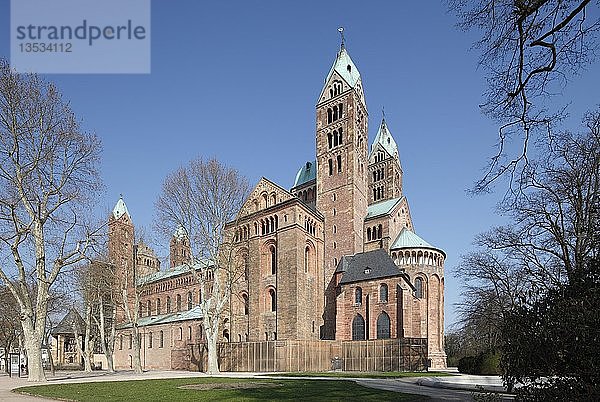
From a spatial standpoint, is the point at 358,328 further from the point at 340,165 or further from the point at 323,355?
the point at 340,165

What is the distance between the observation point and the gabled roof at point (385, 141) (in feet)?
252

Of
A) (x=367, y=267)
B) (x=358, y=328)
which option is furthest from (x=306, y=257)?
(x=358, y=328)

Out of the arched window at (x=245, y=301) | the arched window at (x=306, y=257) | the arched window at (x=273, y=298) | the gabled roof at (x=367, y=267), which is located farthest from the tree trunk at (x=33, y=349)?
A: the gabled roof at (x=367, y=267)

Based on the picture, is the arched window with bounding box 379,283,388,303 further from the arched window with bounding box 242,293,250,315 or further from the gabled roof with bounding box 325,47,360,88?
the gabled roof with bounding box 325,47,360,88

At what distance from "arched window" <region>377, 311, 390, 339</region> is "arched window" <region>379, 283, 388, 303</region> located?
1.18m

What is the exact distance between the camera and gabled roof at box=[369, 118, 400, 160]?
76.9 meters

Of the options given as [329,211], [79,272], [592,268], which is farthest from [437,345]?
[592,268]

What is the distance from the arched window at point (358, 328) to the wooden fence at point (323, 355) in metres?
2.88

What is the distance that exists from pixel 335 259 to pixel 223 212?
21.1m

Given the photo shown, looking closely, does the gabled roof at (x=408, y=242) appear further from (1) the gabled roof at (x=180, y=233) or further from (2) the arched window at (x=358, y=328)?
(1) the gabled roof at (x=180, y=233)

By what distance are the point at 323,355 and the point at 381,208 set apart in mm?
21568

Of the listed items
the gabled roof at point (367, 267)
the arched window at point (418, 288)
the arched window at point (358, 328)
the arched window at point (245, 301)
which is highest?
the gabled roof at point (367, 267)

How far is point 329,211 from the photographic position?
195 ft

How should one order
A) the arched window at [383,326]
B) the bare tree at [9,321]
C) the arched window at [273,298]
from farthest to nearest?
the arched window at [273,298] < the bare tree at [9,321] < the arched window at [383,326]
